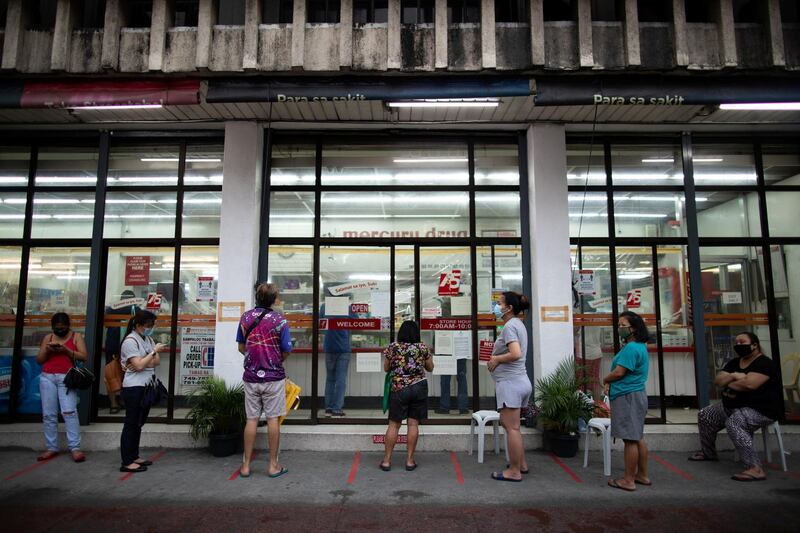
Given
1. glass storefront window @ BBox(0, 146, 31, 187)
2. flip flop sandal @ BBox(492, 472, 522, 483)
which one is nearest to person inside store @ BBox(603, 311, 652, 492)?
flip flop sandal @ BBox(492, 472, 522, 483)

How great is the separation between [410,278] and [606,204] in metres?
3.17

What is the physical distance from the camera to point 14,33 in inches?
239

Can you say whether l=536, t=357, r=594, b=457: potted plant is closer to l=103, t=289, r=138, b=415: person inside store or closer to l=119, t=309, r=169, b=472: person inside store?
l=119, t=309, r=169, b=472: person inside store

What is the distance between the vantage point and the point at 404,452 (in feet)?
20.1

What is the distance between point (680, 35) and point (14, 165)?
969 cm

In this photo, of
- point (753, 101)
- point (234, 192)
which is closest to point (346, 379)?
point (234, 192)

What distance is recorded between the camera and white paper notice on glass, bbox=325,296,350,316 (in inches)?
277

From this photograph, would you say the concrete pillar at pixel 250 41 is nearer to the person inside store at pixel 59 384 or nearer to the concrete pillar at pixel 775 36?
the person inside store at pixel 59 384

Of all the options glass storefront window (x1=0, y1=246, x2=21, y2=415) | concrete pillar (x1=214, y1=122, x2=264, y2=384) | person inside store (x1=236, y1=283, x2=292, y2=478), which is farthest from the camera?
glass storefront window (x1=0, y1=246, x2=21, y2=415)

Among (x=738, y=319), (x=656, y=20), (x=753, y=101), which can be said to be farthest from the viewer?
(x=738, y=319)

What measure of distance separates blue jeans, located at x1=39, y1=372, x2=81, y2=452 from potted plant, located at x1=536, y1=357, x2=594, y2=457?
5.77 meters

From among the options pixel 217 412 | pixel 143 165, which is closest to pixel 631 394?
pixel 217 412

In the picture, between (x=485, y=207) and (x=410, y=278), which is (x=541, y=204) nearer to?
(x=485, y=207)

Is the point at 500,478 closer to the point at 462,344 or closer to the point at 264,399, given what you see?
the point at 462,344
